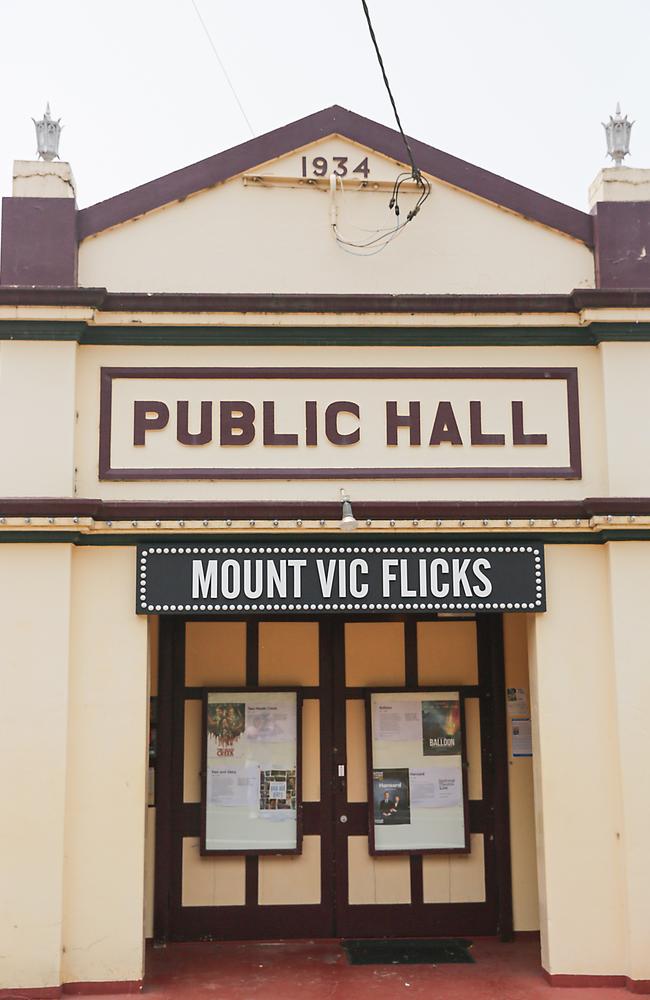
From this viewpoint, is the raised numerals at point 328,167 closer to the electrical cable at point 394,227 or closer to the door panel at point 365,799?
the electrical cable at point 394,227

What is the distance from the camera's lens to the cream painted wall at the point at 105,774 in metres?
7.61

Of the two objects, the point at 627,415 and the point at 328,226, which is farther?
the point at 328,226

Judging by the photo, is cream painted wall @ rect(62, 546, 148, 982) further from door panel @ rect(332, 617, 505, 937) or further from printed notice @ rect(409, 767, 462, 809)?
printed notice @ rect(409, 767, 462, 809)

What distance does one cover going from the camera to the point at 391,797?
905 centimetres

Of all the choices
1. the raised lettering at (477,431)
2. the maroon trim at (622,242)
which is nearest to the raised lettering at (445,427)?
the raised lettering at (477,431)

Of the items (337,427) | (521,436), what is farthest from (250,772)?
(521,436)

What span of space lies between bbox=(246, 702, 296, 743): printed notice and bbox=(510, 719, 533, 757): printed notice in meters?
1.92

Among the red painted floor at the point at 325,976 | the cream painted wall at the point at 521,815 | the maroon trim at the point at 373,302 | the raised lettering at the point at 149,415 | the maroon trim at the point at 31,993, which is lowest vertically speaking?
the red painted floor at the point at 325,976

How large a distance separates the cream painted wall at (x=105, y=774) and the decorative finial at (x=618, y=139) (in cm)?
517

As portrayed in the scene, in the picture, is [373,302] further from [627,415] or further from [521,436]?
[627,415]

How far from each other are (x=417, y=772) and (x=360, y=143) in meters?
5.38

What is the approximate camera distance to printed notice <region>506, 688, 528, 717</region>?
9188 millimetres

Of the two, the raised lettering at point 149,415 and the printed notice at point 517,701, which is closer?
the raised lettering at point 149,415

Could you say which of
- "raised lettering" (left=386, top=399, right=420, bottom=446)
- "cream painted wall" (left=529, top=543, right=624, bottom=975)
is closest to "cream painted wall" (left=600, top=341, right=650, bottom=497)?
"cream painted wall" (left=529, top=543, right=624, bottom=975)
